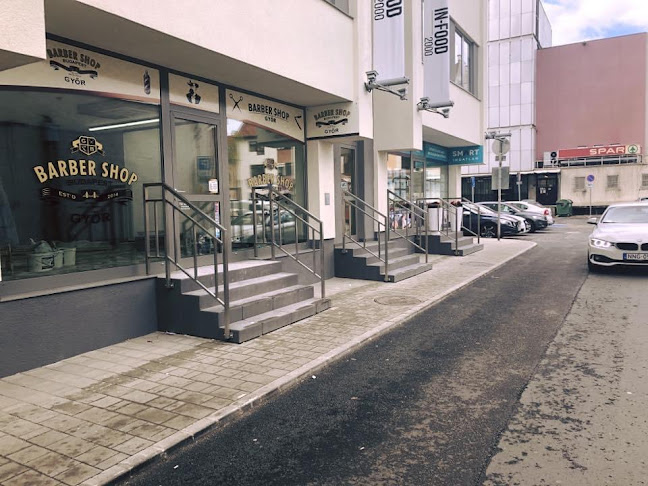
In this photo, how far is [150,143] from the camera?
698 centimetres

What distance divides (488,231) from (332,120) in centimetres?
1324

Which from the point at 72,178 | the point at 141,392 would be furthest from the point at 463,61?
the point at 141,392

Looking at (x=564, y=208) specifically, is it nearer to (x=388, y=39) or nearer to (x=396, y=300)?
(x=388, y=39)

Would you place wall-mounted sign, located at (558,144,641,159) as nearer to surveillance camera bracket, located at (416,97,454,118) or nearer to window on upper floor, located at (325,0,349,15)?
surveillance camera bracket, located at (416,97,454,118)

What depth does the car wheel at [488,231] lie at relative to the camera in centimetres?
2106

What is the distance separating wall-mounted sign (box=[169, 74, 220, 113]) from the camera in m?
7.32

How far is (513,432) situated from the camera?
3695mm

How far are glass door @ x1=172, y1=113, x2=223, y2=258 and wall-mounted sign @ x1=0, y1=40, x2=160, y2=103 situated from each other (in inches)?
25.7

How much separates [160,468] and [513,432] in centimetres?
253

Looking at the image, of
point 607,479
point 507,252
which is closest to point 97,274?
point 607,479

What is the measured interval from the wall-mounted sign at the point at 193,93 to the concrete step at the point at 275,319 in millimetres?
3407

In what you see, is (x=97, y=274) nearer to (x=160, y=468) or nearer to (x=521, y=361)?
(x=160, y=468)

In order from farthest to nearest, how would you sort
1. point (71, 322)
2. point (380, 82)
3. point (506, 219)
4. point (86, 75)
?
point (506, 219), point (380, 82), point (86, 75), point (71, 322)

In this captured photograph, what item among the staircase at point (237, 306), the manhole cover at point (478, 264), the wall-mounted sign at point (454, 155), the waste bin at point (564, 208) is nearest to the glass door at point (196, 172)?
the staircase at point (237, 306)
